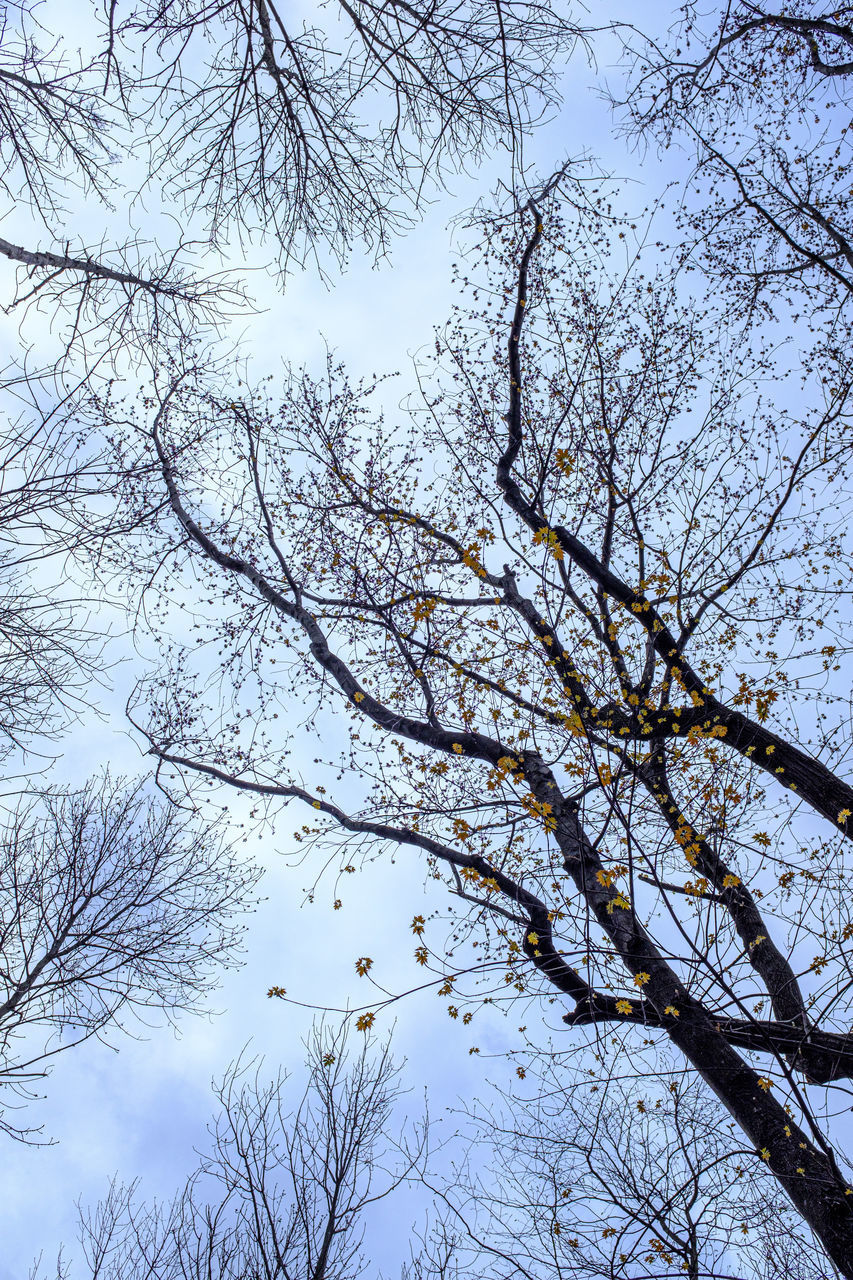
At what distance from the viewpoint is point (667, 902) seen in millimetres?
2672

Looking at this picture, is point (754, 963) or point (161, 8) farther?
point (754, 963)

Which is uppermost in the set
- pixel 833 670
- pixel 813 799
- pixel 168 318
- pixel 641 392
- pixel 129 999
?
pixel 641 392

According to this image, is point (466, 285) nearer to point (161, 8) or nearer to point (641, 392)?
point (641, 392)

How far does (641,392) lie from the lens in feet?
25.5

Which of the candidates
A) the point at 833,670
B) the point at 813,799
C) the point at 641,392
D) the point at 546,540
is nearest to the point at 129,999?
the point at 546,540

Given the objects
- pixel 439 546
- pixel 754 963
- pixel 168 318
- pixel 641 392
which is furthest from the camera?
pixel 439 546

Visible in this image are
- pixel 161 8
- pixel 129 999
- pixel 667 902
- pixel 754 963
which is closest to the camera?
pixel 667 902

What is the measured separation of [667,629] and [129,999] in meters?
6.03

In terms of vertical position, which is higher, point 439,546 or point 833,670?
point 439,546

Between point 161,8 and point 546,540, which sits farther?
point 546,540

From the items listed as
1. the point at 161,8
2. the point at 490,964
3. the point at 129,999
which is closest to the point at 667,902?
the point at 490,964

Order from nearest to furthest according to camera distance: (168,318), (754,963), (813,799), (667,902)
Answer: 1. (667,902)
2. (168,318)
3. (754,963)
4. (813,799)

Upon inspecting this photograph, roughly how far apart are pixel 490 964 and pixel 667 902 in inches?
45.2

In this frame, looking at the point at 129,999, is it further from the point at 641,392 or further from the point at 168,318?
the point at 641,392
